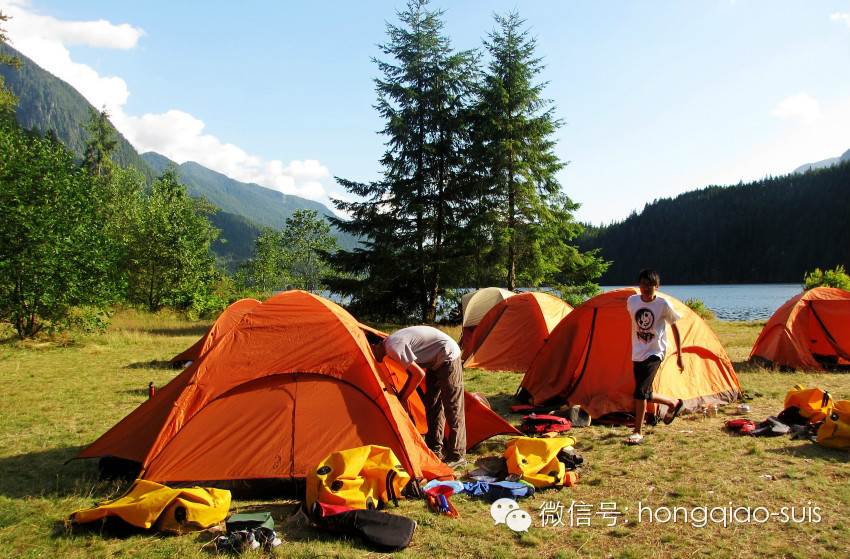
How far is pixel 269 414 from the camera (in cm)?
502

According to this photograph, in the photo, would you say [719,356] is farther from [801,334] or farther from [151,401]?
[151,401]

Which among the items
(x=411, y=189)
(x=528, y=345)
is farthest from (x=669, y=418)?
(x=411, y=189)

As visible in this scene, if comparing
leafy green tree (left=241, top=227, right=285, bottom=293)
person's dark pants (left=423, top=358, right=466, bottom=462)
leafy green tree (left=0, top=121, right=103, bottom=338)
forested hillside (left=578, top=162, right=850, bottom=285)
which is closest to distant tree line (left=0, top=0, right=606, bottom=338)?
leafy green tree (left=0, top=121, right=103, bottom=338)

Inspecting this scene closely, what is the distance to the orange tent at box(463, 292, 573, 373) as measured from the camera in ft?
39.6

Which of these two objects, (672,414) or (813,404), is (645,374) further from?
(813,404)

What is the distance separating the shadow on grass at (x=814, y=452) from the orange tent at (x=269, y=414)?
150 inches

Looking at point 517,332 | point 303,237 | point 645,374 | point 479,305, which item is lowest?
point 517,332

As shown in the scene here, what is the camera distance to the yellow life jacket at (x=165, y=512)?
4035 millimetres

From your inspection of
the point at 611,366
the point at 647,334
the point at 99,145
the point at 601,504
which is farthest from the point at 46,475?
the point at 99,145

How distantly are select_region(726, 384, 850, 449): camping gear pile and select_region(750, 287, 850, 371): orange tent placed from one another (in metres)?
4.94

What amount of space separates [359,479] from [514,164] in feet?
68.4

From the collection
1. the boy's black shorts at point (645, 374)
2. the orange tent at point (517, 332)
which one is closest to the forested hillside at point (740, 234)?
the orange tent at point (517, 332)

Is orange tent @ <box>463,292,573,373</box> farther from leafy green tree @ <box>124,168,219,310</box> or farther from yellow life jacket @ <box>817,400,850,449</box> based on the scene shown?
leafy green tree @ <box>124,168,219,310</box>

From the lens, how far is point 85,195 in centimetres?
1571
